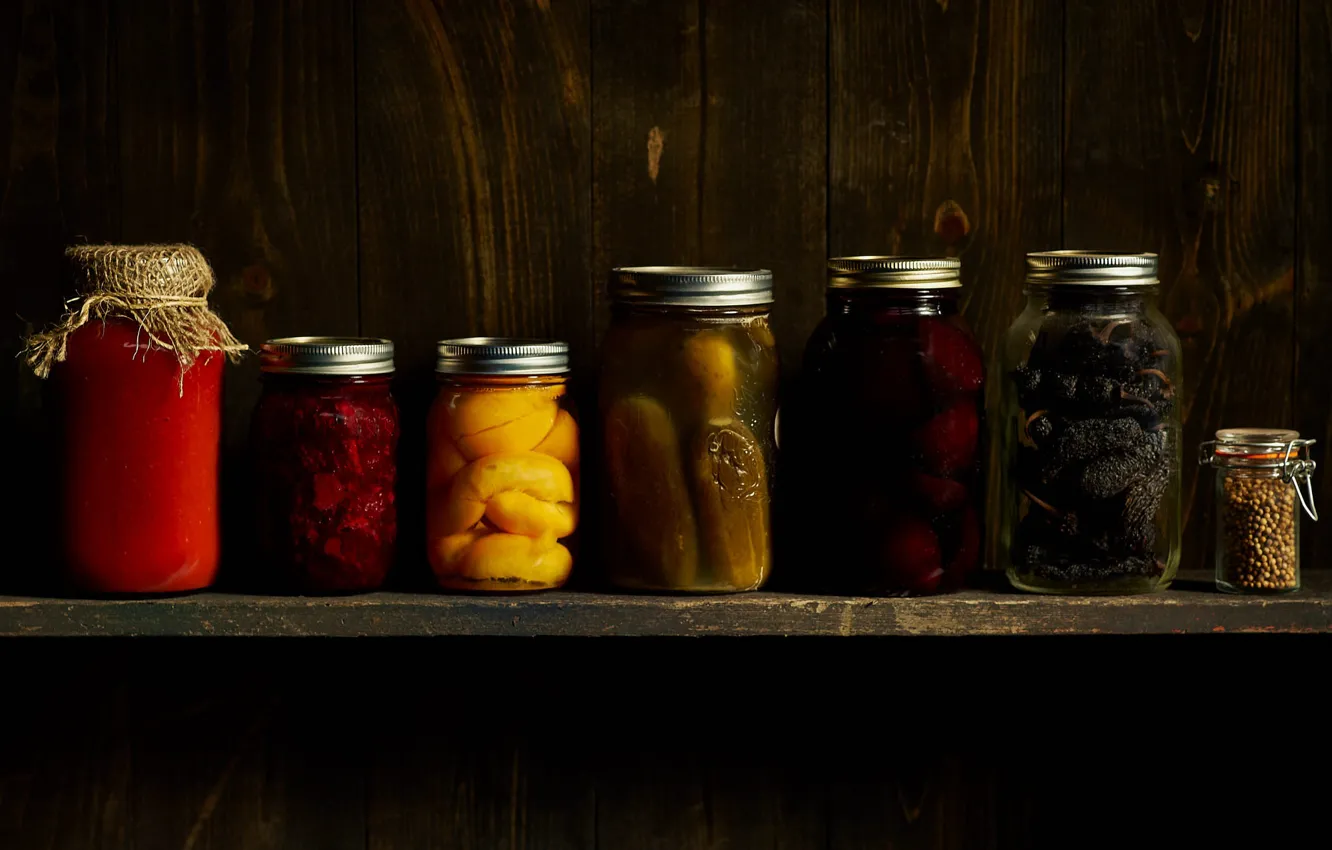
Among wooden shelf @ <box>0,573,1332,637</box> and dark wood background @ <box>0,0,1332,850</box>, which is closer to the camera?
wooden shelf @ <box>0,573,1332,637</box>

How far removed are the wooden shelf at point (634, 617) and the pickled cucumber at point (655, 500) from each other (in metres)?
0.03

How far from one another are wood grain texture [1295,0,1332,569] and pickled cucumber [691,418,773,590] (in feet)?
1.77

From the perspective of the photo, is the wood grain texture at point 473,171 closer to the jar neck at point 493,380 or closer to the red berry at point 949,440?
the jar neck at point 493,380

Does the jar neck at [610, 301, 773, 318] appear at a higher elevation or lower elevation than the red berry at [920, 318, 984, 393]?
higher

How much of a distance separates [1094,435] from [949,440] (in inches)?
4.2

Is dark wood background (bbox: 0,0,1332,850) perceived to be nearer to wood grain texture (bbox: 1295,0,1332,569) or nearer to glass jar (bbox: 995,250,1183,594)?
wood grain texture (bbox: 1295,0,1332,569)

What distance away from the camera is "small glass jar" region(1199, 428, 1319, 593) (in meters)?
1.04

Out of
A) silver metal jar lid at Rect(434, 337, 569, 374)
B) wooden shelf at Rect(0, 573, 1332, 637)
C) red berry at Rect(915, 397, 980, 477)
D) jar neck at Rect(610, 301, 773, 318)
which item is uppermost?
jar neck at Rect(610, 301, 773, 318)

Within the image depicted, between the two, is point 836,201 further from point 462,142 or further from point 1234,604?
point 1234,604

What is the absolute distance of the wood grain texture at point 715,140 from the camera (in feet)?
3.86

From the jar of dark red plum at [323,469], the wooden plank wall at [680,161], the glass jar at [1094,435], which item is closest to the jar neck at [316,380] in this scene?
the jar of dark red plum at [323,469]

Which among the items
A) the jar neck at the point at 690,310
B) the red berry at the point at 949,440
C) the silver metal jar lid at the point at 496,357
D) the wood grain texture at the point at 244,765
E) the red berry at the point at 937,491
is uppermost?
the jar neck at the point at 690,310

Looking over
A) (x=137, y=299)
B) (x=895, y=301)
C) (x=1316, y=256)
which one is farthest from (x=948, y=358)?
(x=137, y=299)

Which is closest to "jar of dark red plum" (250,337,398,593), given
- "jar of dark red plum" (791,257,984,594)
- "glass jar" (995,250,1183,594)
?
"jar of dark red plum" (791,257,984,594)
